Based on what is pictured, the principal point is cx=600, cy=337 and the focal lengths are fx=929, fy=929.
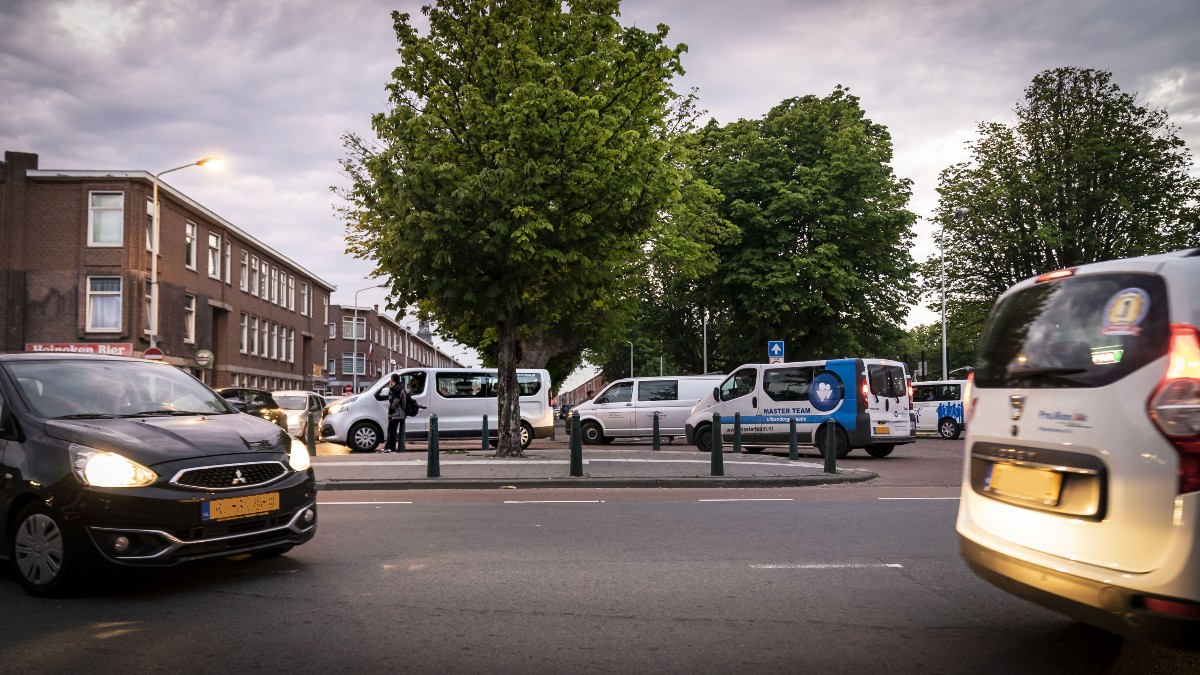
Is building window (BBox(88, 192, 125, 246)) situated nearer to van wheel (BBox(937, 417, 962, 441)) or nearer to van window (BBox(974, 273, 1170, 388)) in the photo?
van wheel (BBox(937, 417, 962, 441))

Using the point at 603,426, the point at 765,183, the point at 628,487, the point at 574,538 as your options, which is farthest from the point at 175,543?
the point at 765,183

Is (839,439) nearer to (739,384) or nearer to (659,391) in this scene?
(739,384)

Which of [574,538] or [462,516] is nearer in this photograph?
[574,538]

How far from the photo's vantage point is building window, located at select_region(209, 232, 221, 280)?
44094 mm

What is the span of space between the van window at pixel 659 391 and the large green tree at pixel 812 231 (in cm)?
909

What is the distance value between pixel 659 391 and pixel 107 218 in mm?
23325

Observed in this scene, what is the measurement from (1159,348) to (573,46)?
742 inches

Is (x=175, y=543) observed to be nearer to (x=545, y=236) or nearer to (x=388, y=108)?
(x=545, y=236)

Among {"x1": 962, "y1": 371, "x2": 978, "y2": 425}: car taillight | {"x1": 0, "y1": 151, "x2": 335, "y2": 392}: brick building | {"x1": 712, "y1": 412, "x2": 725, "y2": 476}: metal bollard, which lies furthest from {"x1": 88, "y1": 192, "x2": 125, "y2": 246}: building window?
{"x1": 962, "y1": 371, "x2": 978, "y2": 425}: car taillight

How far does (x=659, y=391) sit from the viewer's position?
26.5 m

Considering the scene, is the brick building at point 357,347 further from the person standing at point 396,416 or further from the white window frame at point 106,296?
the person standing at point 396,416

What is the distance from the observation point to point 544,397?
2406 cm

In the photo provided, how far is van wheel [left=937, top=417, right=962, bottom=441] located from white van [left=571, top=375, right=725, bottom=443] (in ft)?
29.9

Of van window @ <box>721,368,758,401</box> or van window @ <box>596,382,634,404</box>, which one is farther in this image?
van window @ <box>596,382,634,404</box>
